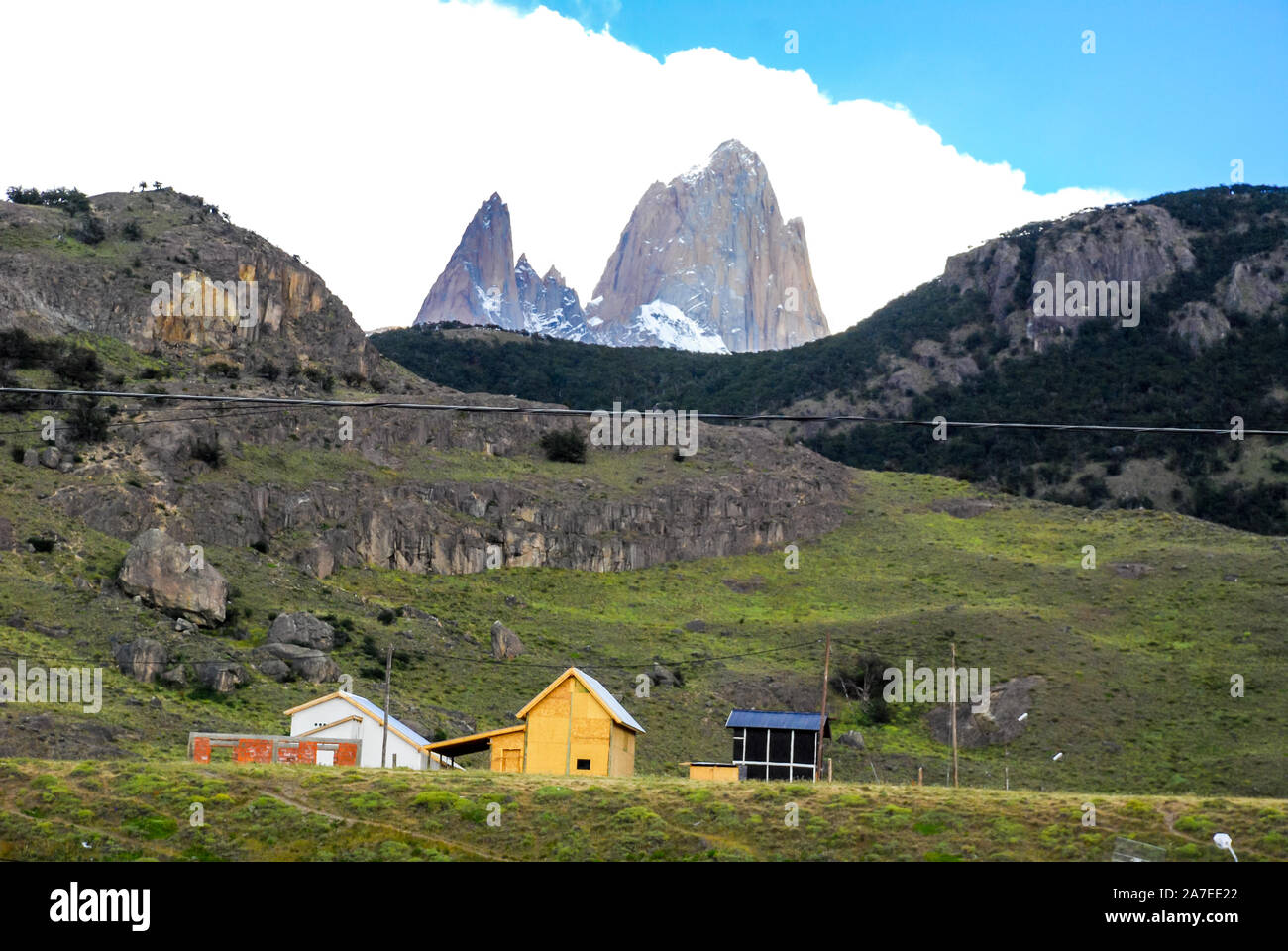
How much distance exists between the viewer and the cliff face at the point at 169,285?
337 feet

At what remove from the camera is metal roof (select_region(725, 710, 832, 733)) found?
51.3m

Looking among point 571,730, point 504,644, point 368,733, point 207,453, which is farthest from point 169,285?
point 571,730

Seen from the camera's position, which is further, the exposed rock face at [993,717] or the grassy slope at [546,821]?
the exposed rock face at [993,717]

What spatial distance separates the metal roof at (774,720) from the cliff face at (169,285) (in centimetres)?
6975

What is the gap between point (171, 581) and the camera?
244ft

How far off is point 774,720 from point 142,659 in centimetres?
3282

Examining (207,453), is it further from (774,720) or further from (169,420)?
(774,720)

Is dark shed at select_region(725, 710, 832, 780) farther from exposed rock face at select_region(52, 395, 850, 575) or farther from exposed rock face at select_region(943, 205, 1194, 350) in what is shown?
exposed rock face at select_region(943, 205, 1194, 350)

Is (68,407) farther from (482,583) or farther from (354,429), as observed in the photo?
(482,583)

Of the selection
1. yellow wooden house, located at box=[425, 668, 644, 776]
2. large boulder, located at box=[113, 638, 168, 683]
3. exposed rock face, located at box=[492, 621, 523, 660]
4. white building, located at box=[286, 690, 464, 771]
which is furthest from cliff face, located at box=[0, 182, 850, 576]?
yellow wooden house, located at box=[425, 668, 644, 776]

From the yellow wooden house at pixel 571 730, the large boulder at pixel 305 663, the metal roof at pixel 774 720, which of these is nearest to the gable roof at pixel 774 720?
the metal roof at pixel 774 720

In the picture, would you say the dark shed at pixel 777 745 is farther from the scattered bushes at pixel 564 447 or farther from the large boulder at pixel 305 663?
the scattered bushes at pixel 564 447

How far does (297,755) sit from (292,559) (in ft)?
139
